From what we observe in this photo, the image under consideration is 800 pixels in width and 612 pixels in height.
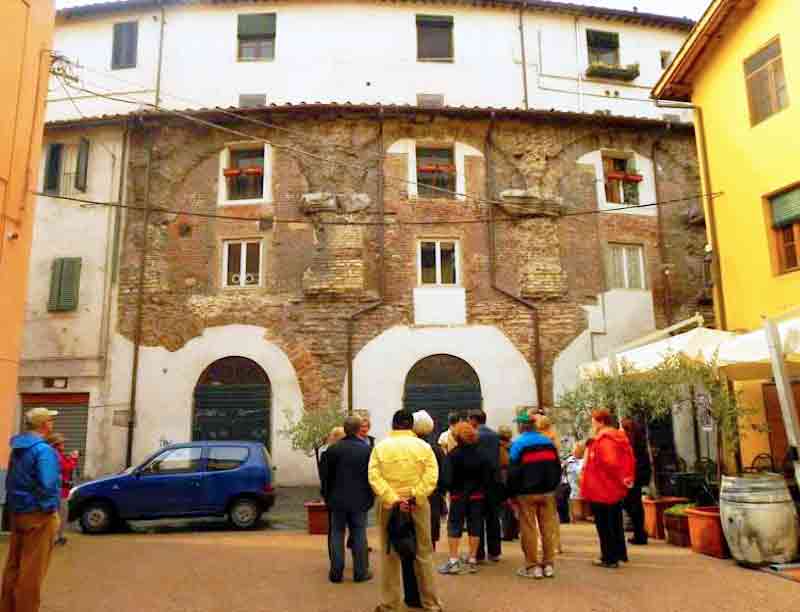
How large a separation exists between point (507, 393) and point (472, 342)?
154 cm

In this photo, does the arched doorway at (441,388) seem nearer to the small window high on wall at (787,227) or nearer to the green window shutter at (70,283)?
the small window high on wall at (787,227)

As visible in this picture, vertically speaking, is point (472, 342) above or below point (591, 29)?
below

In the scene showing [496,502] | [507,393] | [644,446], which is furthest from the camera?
[507,393]

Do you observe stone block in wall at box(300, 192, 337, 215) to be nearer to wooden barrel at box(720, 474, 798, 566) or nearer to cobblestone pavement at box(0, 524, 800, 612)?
cobblestone pavement at box(0, 524, 800, 612)

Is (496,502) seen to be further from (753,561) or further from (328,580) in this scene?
(753,561)

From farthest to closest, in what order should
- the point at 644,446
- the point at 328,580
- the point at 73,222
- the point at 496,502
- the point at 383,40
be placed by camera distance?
the point at 383,40
the point at 73,222
the point at 644,446
the point at 496,502
the point at 328,580

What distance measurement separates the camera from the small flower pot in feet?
26.6

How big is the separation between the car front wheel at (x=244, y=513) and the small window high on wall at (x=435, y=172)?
370 inches

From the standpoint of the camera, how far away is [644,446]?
901 centimetres

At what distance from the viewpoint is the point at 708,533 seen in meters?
7.48

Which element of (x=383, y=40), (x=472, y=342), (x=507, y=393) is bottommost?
(x=507, y=393)

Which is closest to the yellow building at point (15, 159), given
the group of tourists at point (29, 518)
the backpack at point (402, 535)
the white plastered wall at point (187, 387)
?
the group of tourists at point (29, 518)

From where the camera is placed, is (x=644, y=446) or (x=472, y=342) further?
(x=472, y=342)

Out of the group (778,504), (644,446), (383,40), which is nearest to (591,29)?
(383,40)
